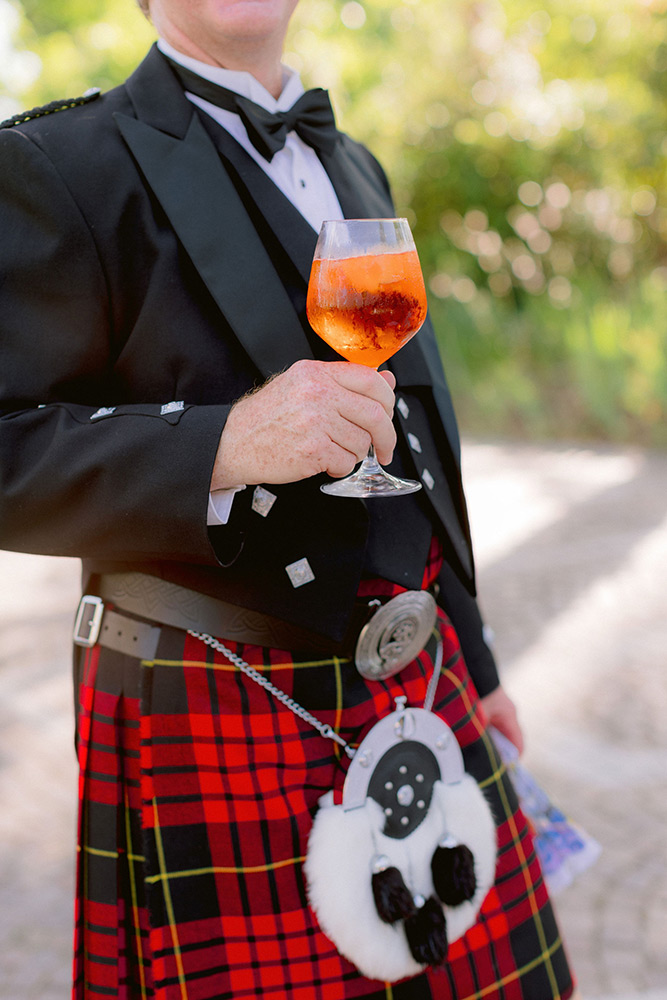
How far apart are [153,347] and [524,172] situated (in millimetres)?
9149

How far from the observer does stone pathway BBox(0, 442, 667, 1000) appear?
111 inches

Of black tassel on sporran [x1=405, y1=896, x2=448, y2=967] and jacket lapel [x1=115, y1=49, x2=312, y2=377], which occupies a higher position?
jacket lapel [x1=115, y1=49, x2=312, y2=377]

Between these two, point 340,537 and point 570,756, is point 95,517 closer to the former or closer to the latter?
point 340,537

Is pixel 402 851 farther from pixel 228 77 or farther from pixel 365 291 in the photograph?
pixel 228 77

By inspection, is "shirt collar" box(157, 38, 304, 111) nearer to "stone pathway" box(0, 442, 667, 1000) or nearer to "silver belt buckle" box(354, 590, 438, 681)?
"silver belt buckle" box(354, 590, 438, 681)

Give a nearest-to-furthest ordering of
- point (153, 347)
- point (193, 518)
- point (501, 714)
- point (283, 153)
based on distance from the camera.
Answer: point (193, 518)
point (153, 347)
point (283, 153)
point (501, 714)

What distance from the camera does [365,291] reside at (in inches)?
46.7

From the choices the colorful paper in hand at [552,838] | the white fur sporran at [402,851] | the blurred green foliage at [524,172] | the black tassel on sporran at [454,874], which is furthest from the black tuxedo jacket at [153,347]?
the blurred green foliage at [524,172]

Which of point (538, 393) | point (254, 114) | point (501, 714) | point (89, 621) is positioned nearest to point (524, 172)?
point (538, 393)

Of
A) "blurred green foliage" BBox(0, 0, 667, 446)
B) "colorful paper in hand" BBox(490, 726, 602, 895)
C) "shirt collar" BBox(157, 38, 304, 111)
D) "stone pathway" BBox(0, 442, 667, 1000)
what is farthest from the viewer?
"blurred green foliage" BBox(0, 0, 667, 446)

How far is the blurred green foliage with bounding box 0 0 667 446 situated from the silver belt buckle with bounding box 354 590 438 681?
6742 mm

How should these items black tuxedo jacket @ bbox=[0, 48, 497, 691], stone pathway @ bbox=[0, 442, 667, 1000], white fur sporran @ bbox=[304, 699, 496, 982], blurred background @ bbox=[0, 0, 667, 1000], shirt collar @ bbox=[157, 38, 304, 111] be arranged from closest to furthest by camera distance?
black tuxedo jacket @ bbox=[0, 48, 497, 691]
white fur sporran @ bbox=[304, 699, 496, 982]
shirt collar @ bbox=[157, 38, 304, 111]
stone pathway @ bbox=[0, 442, 667, 1000]
blurred background @ bbox=[0, 0, 667, 1000]

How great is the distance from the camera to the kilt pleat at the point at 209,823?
1.40 m

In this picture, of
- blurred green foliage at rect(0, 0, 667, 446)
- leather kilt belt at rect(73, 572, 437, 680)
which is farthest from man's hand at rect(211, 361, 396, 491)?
blurred green foliage at rect(0, 0, 667, 446)
